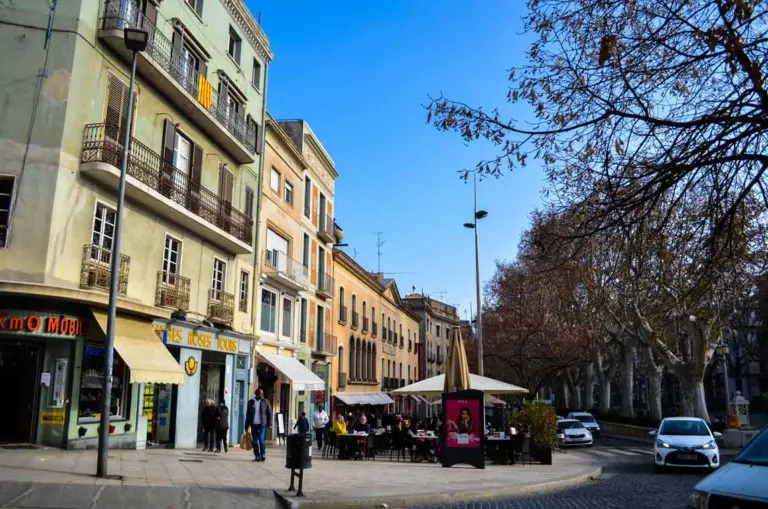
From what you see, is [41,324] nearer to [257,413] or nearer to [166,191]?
[166,191]

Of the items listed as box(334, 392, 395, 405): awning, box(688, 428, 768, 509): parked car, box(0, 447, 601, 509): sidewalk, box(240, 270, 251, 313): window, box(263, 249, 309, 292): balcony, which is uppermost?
box(263, 249, 309, 292): balcony

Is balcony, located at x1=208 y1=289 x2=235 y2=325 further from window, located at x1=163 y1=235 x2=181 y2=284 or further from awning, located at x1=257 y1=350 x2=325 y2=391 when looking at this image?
awning, located at x1=257 y1=350 x2=325 y2=391

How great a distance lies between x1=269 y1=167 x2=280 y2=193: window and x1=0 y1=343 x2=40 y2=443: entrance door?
45.6ft

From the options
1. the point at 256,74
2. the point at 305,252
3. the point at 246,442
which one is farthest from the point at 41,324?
the point at 305,252

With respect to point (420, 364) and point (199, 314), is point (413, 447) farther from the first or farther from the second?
point (420, 364)

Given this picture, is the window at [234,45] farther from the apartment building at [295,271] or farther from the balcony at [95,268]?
the balcony at [95,268]

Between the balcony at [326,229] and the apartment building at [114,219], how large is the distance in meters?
11.6

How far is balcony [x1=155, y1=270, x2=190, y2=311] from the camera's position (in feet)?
61.0

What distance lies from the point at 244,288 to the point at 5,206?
11.0m

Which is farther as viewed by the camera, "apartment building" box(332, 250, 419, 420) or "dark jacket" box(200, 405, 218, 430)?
"apartment building" box(332, 250, 419, 420)

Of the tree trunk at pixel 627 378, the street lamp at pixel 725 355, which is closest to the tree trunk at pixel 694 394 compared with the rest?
the street lamp at pixel 725 355

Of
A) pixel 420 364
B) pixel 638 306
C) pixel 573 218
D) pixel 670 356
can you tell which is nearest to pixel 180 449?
pixel 573 218

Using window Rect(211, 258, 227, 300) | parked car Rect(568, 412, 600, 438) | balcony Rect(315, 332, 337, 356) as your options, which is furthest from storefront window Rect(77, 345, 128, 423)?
parked car Rect(568, 412, 600, 438)

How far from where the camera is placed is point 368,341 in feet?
156
